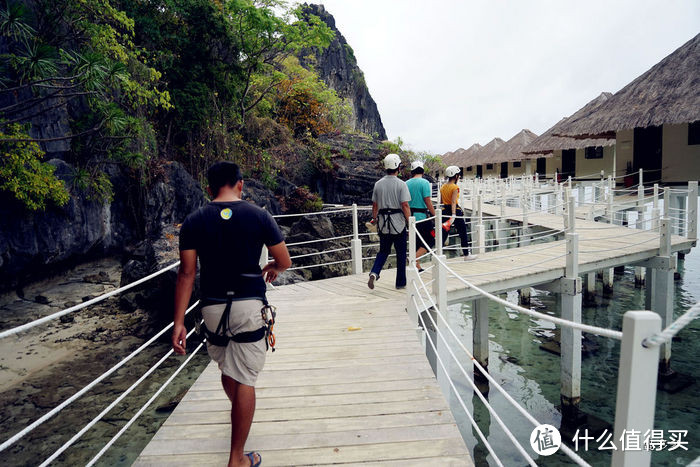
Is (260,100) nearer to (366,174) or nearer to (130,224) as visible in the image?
(366,174)

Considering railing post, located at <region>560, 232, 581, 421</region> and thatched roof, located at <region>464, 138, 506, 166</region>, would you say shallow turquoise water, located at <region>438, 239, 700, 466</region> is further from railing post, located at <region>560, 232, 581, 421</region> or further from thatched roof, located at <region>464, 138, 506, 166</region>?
thatched roof, located at <region>464, 138, 506, 166</region>

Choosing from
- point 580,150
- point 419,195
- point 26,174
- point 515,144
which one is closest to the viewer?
point 419,195

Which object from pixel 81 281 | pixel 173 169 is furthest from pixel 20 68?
pixel 81 281

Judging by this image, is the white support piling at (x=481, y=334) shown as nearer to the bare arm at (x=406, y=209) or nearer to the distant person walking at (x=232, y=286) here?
the bare arm at (x=406, y=209)

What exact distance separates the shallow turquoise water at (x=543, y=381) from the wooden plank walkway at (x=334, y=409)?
4.05ft

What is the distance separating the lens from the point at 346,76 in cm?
4650

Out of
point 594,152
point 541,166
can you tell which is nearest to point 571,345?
point 594,152

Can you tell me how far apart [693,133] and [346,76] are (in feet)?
119

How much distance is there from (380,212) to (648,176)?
16.9 meters

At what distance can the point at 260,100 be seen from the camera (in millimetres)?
18656

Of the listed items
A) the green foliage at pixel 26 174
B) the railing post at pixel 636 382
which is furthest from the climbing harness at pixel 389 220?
the green foliage at pixel 26 174

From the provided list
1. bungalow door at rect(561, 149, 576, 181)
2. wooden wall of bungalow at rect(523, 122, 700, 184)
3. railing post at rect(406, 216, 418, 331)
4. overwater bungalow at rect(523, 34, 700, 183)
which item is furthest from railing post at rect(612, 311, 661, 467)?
bungalow door at rect(561, 149, 576, 181)

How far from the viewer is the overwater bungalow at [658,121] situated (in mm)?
14688

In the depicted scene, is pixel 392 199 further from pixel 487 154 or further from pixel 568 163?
pixel 487 154
